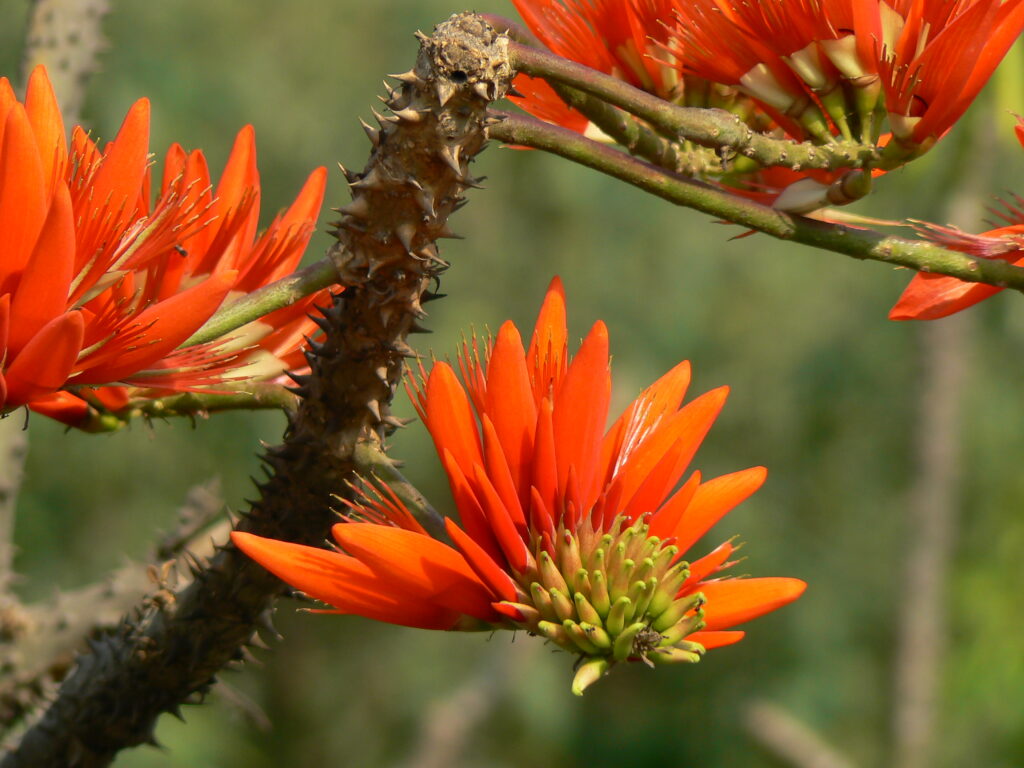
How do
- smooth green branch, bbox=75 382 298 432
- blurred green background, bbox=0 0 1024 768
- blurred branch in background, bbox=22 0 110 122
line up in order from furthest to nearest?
blurred green background, bbox=0 0 1024 768 < blurred branch in background, bbox=22 0 110 122 < smooth green branch, bbox=75 382 298 432

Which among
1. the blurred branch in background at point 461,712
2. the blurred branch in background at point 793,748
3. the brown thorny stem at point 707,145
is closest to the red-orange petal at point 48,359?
the brown thorny stem at point 707,145

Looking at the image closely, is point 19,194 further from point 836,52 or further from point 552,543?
point 836,52

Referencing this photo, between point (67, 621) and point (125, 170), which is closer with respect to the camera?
point (125, 170)

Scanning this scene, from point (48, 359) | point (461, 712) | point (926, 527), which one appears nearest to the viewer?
point (48, 359)

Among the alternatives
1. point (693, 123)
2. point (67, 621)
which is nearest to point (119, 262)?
point (693, 123)

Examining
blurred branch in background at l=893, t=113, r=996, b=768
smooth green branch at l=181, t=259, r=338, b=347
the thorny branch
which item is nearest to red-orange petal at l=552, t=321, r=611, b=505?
smooth green branch at l=181, t=259, r=338, b=347

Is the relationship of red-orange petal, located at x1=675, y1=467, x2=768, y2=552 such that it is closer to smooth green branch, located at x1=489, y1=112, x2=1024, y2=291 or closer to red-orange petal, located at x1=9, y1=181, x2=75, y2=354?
smooth green branch, located at x1=489, y1=112, x2=1024, y2=291

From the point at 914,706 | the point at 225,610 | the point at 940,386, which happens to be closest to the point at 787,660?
the point at 914,706
